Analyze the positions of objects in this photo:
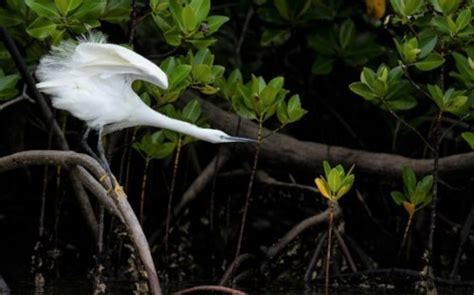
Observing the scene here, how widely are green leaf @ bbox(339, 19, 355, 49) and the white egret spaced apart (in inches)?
67.6

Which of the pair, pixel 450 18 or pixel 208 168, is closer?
pixel 450 18

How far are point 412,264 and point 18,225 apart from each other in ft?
7.46

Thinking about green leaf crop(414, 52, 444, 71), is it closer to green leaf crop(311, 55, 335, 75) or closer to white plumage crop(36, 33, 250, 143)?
white plumage crop(36, 33, 250, 143)

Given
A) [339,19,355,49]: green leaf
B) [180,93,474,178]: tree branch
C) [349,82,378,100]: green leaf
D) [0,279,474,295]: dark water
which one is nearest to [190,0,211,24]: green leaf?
[349,82,378,100]: green leaf

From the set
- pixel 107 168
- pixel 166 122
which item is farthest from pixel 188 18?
pixel 107 168

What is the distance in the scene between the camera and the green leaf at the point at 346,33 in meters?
6.28

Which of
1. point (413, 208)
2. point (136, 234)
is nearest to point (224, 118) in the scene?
point (413, 208)

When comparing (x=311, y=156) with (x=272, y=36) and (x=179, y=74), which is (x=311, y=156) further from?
(x=179, y=74)

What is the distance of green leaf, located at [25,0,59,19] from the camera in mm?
4621

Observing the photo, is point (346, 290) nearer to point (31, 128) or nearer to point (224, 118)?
point (224, 118)

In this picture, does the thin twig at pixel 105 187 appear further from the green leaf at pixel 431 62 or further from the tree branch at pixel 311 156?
the tree branch at pixel 311 156

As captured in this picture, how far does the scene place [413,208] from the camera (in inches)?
212

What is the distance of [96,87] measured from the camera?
4750mm

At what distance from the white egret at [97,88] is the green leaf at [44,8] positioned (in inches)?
5.8
